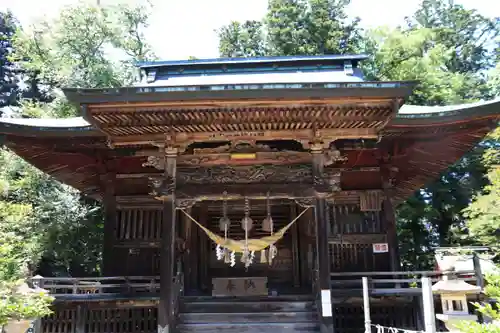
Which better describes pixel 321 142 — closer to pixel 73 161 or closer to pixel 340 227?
pixel 340 227

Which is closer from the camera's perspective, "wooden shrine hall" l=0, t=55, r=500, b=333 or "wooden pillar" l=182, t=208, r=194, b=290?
"wooden shrine hall" l=0, t=55, r=500, b=333

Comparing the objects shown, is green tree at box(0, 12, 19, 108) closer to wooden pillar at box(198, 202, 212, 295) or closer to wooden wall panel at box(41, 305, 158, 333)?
wooden pillar at box(198, 202, 212, 295)

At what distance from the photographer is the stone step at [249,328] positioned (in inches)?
349

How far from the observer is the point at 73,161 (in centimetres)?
1141

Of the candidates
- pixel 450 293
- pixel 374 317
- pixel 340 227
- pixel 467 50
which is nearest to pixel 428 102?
pixel 467 50

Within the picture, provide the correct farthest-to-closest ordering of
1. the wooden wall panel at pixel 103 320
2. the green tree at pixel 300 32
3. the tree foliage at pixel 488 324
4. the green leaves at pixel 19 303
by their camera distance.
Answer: the green tree at pixel 300 32, the wooden wall panel at pixel 103 320, the green leaves at pixel 19 303, the tree foliage at pixel 488 324

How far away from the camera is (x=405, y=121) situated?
8.94 meters

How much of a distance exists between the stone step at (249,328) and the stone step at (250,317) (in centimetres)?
17

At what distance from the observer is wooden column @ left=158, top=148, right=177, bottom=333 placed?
8.12 m

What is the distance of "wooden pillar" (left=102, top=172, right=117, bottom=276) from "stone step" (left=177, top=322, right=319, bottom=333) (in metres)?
3.18

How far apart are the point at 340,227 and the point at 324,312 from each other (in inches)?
141

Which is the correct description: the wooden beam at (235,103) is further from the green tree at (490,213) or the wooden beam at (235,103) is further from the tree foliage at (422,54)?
the tree foliage at (422,54)

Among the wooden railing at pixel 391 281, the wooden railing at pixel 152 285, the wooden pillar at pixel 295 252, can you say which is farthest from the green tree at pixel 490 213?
the wooden pillar at pixel 295 252

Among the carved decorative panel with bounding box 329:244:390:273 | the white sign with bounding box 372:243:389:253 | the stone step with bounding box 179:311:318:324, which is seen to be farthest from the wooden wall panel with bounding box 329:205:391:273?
the stone step with bounding box 179:311:318:324
